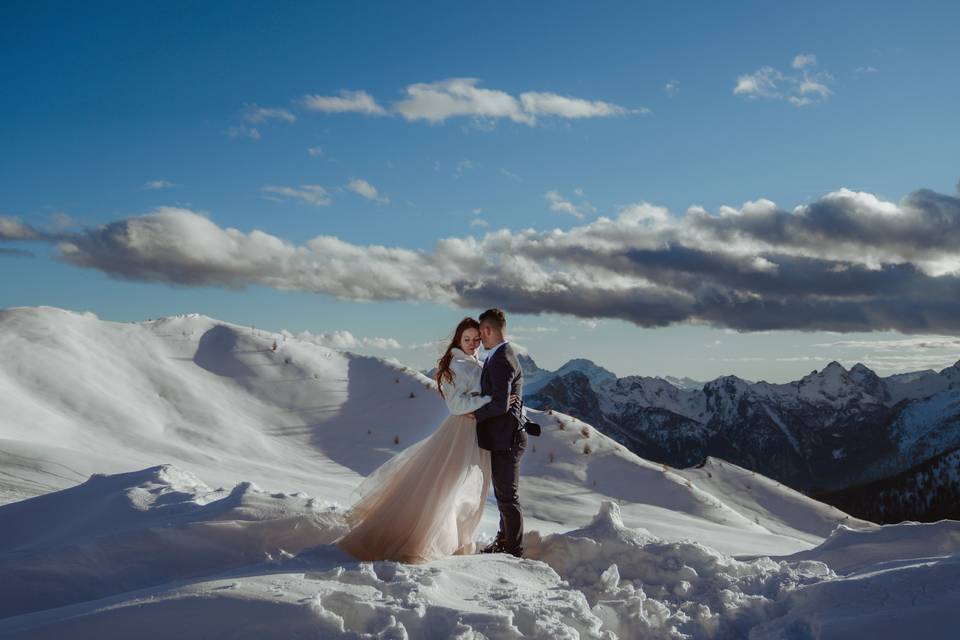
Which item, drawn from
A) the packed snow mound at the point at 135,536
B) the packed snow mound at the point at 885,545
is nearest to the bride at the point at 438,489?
the packed snow mound at the point at 135,536

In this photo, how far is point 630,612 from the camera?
5328mm

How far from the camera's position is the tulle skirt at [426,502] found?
20.5 feet

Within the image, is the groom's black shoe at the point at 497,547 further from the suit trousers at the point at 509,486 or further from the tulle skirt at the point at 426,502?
the tulle skirt at the point at 426,502

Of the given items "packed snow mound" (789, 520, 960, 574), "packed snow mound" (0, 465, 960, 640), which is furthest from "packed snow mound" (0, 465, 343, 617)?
"packed snow mound" (789, 520, 960, 574)

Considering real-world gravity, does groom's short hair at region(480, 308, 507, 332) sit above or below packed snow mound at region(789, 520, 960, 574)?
above

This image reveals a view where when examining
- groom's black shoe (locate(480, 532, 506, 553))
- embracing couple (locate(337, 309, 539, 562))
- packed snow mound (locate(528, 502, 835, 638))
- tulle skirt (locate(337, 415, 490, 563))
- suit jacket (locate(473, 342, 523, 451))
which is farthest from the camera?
groom's black shoe (locate(480, 532, 506, 553))

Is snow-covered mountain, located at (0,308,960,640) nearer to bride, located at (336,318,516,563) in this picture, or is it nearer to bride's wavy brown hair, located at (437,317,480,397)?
bride, located at (336,318,516,563)

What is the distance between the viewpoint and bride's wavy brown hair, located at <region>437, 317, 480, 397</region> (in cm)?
700

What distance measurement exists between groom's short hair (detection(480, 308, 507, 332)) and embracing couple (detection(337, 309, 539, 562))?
1 cm

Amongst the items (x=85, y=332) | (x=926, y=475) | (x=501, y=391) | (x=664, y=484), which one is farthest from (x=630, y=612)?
(x=926, y=475)

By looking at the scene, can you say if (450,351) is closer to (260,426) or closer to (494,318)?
(494,318)

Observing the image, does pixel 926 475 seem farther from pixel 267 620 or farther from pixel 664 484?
pixel 267 620

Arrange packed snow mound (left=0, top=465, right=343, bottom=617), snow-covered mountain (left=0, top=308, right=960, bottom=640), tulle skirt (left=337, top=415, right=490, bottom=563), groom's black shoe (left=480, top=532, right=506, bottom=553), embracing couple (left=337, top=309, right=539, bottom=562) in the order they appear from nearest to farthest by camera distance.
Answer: snow-covered mountain (left=0, top=308, right=960, bottom=640)
packed snow mound (left=0, top=465, right=343, bottom=617)
tulle skirt (left=337, top=415, right=490, bottom=563)
embracing couple (left=337, top=309, right=539, bottom=562)
groom's black shoe (left=480, top=532, right=506, bottom=553)

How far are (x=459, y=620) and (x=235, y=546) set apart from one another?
113 inches
